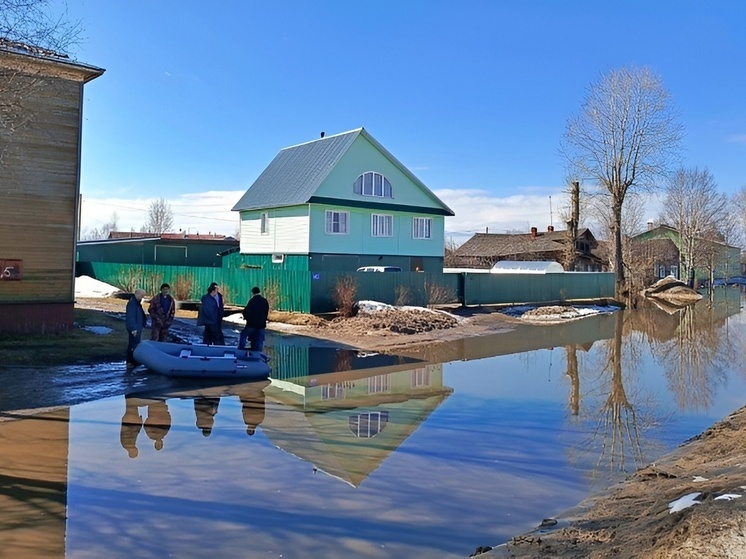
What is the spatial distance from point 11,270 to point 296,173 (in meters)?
21.6

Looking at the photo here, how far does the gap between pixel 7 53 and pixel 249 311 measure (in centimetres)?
721

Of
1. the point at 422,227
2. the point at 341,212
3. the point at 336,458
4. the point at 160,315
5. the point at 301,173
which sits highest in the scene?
the point at 301,173

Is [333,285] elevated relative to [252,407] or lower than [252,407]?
elevated

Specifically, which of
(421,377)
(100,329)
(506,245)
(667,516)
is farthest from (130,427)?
(506,245)

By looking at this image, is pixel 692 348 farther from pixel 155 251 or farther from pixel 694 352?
pixel 155 251

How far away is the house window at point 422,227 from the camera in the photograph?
123ft

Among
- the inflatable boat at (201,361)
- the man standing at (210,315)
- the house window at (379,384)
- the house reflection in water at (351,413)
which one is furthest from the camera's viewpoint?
the man standing at (210,315)

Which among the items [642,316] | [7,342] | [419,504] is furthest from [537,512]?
[642,316]

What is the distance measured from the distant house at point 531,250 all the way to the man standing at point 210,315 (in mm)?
50386

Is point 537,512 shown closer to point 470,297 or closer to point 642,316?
point 470,297

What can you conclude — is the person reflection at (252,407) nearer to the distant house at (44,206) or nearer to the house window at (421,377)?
the house window at (421,377)

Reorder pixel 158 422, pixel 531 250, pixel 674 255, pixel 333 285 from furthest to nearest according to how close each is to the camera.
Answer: pixel 674 255
pixel 531 250
pixel 333 285
pixel 158 422

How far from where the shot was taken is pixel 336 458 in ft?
26.9

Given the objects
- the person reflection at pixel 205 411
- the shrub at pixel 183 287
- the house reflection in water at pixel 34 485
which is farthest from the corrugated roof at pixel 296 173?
the house reflection in water at pixel 34 485
